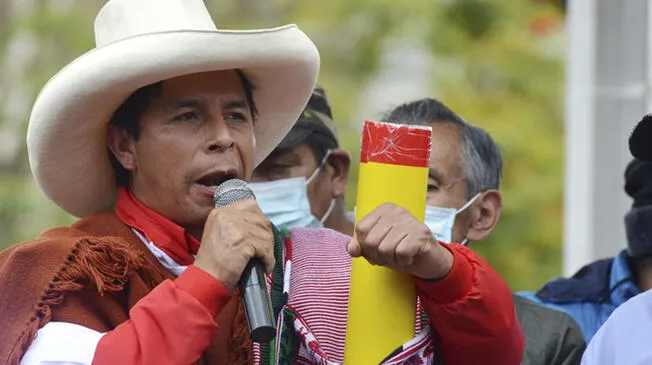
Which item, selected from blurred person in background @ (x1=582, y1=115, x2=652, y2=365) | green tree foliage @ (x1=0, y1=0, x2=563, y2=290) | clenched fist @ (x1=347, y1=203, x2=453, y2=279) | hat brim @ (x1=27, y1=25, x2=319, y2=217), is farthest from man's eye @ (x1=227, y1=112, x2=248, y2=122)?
green tree foliage @ (x1=0, y1=0, x2=563, y2=290)

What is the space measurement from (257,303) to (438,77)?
10.1m

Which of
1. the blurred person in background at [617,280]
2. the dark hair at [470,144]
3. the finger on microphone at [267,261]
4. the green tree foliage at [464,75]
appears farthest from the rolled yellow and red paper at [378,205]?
the green tree foliage at [464,75]

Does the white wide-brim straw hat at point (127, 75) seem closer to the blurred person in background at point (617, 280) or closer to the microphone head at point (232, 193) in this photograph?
the microphone head at point (232, 193)

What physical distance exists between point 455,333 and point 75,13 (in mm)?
10738

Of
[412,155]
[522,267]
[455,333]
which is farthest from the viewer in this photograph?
[522,267]

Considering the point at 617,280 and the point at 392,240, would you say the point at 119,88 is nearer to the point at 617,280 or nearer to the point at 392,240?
the point at 392,240

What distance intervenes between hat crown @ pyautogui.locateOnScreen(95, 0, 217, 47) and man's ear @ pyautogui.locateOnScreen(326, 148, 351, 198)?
5.63 feet

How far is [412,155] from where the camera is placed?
3.12 metres

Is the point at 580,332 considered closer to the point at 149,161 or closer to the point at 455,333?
the point at 455,333

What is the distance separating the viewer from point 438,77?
13.0m

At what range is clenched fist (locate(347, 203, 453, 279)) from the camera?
308 centimetres

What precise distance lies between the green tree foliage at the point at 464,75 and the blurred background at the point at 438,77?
0.04 ft

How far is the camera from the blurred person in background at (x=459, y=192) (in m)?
4.61

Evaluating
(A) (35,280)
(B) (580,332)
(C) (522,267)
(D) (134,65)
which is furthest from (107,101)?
(C) (522,267)
